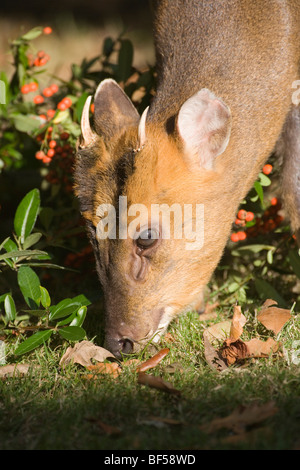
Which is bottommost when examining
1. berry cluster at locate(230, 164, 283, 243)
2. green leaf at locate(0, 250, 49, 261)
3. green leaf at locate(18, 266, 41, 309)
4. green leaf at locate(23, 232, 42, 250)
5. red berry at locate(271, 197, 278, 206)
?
green leaf at locate(18, 266, 41, 309)

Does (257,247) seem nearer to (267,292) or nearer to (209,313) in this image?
(267,292)

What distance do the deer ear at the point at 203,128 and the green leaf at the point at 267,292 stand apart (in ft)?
3.51

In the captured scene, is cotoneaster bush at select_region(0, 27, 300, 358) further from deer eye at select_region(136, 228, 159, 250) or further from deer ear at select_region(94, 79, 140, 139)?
deer eye at select_region(136, 228, 159, 250)

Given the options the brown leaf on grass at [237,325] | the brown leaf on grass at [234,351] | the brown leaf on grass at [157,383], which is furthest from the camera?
the brown leaf on grass at [237,325]

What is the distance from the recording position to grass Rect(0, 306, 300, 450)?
2787 mm

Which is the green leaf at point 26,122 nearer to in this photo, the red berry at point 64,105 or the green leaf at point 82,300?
the red berry at point 64,105

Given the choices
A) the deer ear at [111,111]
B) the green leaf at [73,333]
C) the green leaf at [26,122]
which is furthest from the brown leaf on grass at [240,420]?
the green leaf at [26,122]

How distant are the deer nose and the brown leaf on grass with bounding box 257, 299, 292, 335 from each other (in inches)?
31.4

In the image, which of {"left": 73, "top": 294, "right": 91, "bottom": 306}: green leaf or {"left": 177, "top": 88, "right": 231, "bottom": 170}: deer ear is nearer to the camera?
{"left": 177, "top": 88, "right": 231, "bottom": 170}: deer ear

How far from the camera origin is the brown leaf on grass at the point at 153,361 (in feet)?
11.5

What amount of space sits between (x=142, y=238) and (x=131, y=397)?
0.82m

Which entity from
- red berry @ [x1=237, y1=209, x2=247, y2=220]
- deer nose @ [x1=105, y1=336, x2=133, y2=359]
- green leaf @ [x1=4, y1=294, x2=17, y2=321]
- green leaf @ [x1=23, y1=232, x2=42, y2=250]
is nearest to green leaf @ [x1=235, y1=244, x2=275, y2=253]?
red berry @ [x1=237, y1=209, x2=247, y2=220]

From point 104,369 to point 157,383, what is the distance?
0.38 m
